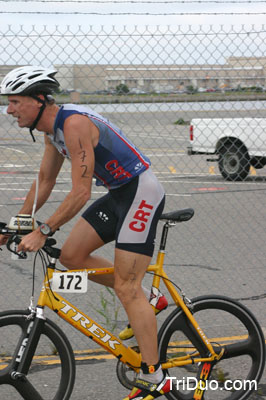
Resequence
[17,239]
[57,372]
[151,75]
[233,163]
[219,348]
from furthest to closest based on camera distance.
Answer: [233,163] → [151,75] → [57,372] → [219,348] → [17,239]

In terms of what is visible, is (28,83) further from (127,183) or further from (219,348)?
(219,348)

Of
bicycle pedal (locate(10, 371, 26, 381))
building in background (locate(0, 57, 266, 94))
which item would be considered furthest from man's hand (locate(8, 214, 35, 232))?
building in background (locate(0, 57, 266, 94))

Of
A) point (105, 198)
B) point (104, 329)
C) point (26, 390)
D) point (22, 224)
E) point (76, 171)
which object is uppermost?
point (76, 171)

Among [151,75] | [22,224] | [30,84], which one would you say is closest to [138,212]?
[22,224]

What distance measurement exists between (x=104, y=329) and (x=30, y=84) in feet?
4.60

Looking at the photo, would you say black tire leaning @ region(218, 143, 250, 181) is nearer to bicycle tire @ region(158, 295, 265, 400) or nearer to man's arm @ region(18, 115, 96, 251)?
bicycle tire @ region(158, 295, 265, 400)

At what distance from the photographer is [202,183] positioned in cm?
1412

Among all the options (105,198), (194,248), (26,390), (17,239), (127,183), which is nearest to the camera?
(17,239)

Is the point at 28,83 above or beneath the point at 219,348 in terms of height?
above

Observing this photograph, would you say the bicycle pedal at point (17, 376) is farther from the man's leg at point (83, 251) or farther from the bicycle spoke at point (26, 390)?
the man's leg at point (83, 251)

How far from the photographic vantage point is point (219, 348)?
4637mm

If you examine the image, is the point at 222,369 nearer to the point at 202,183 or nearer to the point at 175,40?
the point at 175,40

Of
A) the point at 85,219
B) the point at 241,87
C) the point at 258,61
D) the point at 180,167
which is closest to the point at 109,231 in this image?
the point at 85,219

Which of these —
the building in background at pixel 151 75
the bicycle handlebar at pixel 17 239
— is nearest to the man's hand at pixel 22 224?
the bicycle handlebar at pixel 17 239
